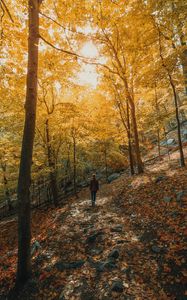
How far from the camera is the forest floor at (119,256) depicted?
4.48m

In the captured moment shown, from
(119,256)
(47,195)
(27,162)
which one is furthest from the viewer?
(47,195)

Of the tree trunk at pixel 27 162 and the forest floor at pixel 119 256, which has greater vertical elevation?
the tree trunk at pixel 27 162

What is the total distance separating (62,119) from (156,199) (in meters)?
9.18

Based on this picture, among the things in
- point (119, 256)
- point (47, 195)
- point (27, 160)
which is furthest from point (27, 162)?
point (47, 195)

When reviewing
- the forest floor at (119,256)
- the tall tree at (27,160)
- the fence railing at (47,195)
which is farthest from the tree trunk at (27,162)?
the fence railing at (47,195)

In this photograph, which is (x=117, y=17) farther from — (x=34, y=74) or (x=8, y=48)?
(x=34, y=74)

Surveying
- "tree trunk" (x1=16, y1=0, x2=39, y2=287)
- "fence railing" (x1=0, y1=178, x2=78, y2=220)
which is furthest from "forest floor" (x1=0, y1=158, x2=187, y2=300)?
"fence railing" (x1=0, y1=178, x2=78, y2=220)

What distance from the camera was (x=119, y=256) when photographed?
18.4 feet

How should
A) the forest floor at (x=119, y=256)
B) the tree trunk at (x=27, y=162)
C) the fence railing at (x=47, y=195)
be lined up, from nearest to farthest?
the forest floor at (x=119, y=256), the tree trunk at (x=27, y=162), the fence railing at (x=47, y=195)

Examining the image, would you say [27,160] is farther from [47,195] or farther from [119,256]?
[47,195]

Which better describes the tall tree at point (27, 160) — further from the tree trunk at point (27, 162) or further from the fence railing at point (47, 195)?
the fence railing at point (47, 195)

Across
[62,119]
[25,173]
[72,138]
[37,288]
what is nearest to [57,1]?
[25,173]

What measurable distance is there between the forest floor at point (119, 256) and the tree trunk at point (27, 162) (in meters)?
0.66

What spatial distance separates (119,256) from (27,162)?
3991 millimetres
